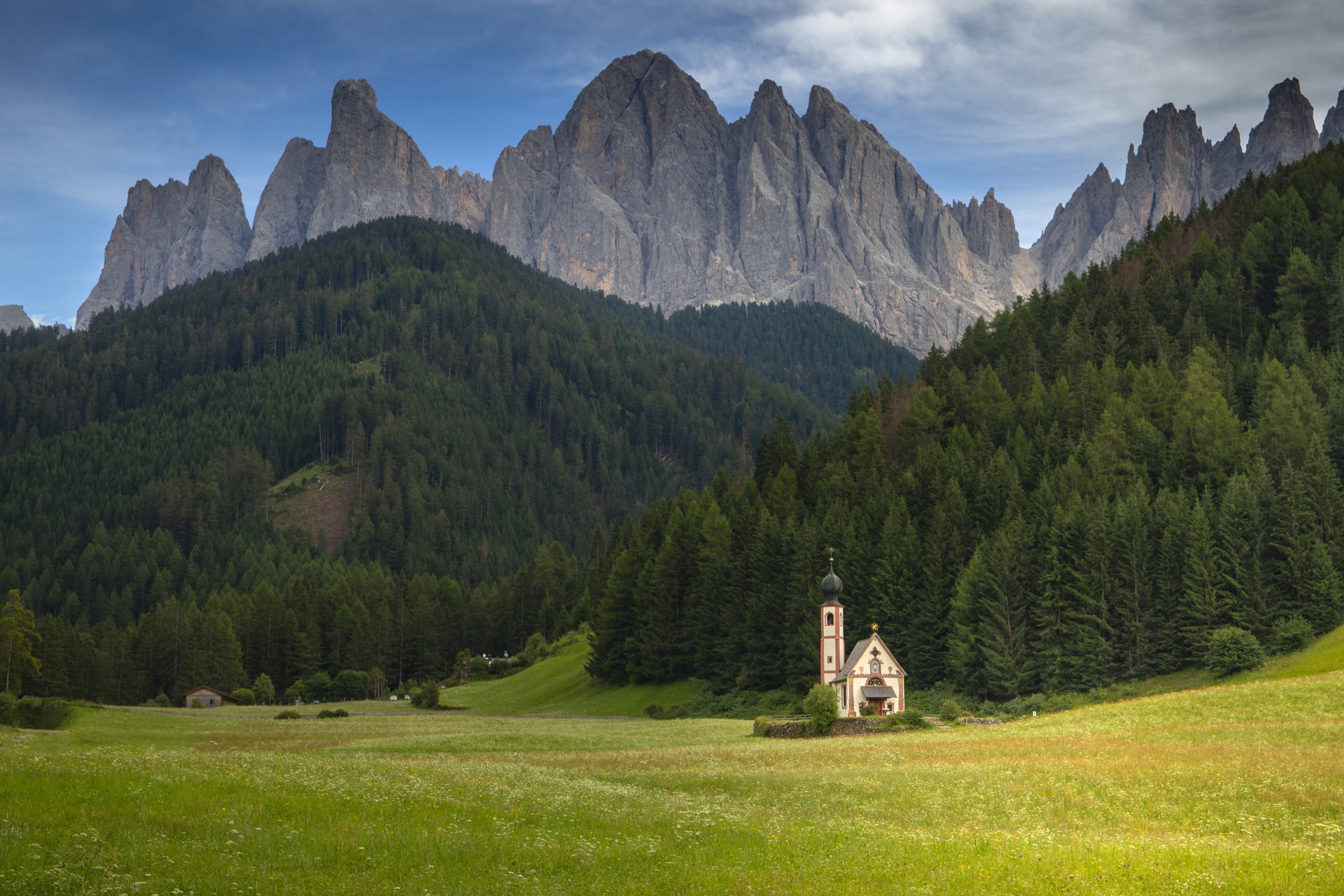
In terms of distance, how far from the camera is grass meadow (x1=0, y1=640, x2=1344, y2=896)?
19047mm

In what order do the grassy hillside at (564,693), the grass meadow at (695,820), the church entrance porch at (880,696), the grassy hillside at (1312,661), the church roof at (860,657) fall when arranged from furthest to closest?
the grassy hillside at (564,693) < the church roof at (860,657) < the church entrance porch at (880,696) < the grassy hillside at (1312,661) < the grass meadow at (695,820)

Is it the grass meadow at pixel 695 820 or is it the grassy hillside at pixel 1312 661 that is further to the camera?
the grassy hillside at pixel 1312 661

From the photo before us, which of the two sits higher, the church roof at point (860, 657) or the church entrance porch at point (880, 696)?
the church roof at point (860, 657)

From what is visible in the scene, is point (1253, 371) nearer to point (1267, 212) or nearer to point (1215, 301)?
point (1215, 301)

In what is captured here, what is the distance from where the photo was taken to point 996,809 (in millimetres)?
30234

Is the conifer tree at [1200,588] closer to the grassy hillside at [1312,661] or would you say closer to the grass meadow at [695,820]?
the grassy hillside at [1312,661]

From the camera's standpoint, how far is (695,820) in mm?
26250

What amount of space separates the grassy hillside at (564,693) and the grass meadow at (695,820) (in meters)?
49.0

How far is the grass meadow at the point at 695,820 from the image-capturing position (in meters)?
19.0

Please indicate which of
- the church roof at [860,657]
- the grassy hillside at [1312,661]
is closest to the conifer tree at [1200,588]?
the grassy hillside at [1312,661]

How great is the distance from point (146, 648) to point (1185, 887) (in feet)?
461

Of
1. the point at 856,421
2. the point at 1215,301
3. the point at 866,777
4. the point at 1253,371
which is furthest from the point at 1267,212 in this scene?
the point at 866,777

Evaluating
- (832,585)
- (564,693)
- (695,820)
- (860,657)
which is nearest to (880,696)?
(860,657)

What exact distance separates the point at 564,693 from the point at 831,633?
36505mm
